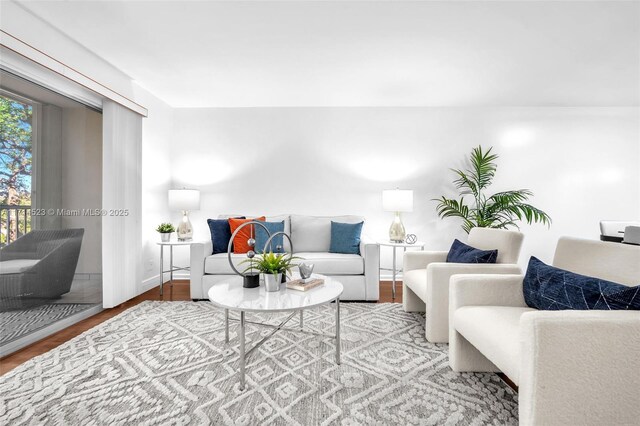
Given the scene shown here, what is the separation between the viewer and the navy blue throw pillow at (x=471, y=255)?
231 centimetres

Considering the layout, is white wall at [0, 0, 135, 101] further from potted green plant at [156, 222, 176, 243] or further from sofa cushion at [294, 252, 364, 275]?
sofa cushion at [294, 252, 364, 275]

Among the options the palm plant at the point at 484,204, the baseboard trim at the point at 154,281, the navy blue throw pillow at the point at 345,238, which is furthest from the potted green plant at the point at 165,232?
the palm plant at the point at 484,204

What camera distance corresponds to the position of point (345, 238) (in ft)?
11.7

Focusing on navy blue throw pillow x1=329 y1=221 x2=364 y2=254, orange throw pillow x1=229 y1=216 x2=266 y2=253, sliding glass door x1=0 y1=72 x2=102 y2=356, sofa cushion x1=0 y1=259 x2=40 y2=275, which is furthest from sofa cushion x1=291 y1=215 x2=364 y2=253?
sofa cushion x1=0 y1=259 x2=40 y2=275

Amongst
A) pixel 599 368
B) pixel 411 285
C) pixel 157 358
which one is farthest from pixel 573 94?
pixel 157 358

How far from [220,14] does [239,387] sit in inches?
97.3

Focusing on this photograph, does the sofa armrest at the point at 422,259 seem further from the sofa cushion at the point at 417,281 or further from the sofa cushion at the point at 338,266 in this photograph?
the sofa cushion at the point at 338,266

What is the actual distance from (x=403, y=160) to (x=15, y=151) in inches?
156

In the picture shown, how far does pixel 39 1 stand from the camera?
207 cm

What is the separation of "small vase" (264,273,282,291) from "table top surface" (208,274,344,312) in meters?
0.03

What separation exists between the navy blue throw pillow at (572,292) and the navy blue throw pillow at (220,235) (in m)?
2.89

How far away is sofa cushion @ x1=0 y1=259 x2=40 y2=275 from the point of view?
2092 mm

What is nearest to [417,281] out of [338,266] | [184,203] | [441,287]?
[441,287]

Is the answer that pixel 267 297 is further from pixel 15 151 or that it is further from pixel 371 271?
pixel 15 151
